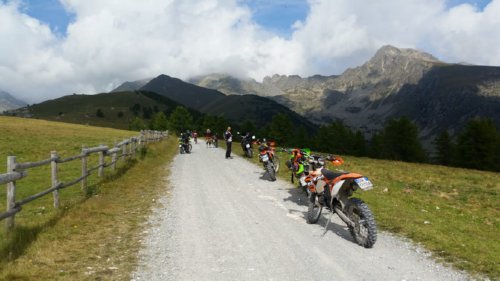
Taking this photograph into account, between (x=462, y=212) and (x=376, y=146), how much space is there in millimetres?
76321

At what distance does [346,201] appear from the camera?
31.1ft

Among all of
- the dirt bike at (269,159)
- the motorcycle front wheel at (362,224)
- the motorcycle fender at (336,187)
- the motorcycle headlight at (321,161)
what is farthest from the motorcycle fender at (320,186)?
the dirt bike at (269,159)

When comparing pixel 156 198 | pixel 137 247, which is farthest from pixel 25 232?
pixel 156 198

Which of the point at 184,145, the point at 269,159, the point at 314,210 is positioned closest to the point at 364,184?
Result: the point at 314,210

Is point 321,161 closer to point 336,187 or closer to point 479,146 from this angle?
point 336,187

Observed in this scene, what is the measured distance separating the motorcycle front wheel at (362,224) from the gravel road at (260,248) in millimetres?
208

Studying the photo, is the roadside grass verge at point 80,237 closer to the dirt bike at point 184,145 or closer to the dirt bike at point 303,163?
the dirt bike at point 303,163

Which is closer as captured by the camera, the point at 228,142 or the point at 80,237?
the point at 80,237

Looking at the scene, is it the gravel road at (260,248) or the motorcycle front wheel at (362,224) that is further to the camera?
the motorcycle front wheel at (362,224)

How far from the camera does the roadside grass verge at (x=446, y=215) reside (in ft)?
27.0

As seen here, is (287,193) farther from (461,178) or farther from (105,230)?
(461,178)

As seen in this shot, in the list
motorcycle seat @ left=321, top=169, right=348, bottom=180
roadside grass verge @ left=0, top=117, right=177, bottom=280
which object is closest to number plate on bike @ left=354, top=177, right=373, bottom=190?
motorcycle seat @ left=321, top=169, right=348, bottom=180

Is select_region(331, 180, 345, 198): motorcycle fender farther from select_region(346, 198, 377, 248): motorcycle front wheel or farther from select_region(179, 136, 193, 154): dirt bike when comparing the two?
select_region(179, 136, 193, 154): dirt bike

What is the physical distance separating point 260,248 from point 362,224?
234 cm
